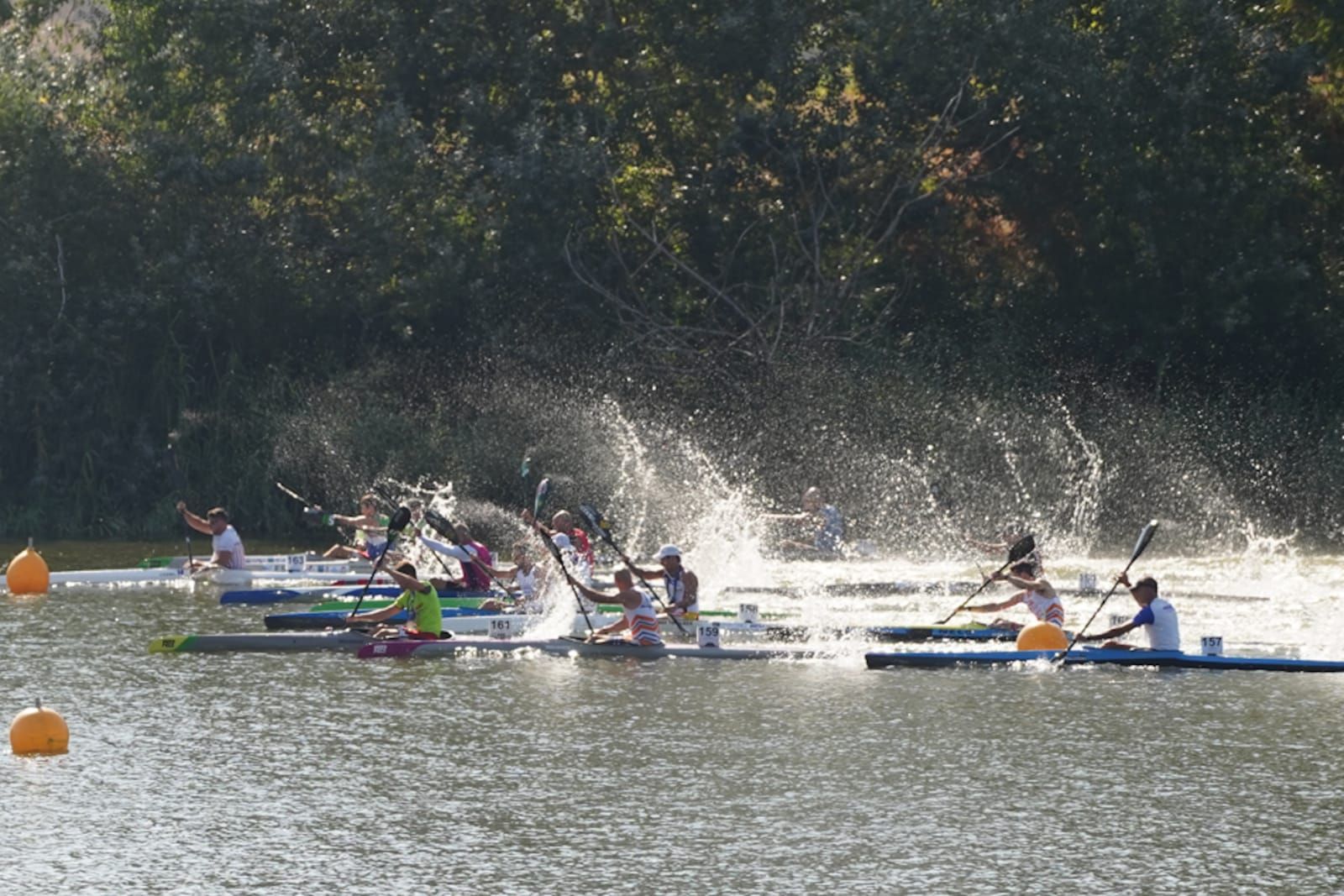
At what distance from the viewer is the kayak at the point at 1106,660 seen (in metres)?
22.0

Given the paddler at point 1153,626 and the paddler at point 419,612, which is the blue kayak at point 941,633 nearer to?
the paddler at point 1153,626

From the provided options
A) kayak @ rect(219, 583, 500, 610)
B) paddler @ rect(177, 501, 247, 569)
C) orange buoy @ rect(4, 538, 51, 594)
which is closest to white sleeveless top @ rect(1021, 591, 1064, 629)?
kayak @ rect(219, 583, 500, 610)

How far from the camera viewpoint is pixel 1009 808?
16.2m

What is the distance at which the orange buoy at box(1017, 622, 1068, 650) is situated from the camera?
75.4 ft

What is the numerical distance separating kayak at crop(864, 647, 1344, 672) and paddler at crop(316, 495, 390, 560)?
35.4 feet

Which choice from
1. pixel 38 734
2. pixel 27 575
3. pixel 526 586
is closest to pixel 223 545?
pixel 27 575

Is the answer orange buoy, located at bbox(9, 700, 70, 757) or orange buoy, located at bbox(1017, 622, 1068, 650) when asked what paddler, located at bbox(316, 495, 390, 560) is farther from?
orange buoy, located at bbox(9, 700, 70, 757)

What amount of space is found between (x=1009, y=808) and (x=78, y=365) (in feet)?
109

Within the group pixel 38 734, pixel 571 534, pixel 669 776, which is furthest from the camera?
pixel 571 534

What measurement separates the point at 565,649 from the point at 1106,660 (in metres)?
5.71

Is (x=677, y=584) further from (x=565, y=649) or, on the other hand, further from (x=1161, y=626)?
(x=1161, y=626)

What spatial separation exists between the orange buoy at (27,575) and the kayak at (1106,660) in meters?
13.2

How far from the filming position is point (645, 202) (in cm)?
4609

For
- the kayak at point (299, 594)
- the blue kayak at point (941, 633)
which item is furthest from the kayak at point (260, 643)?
the blue kayak at point (941, 633)
